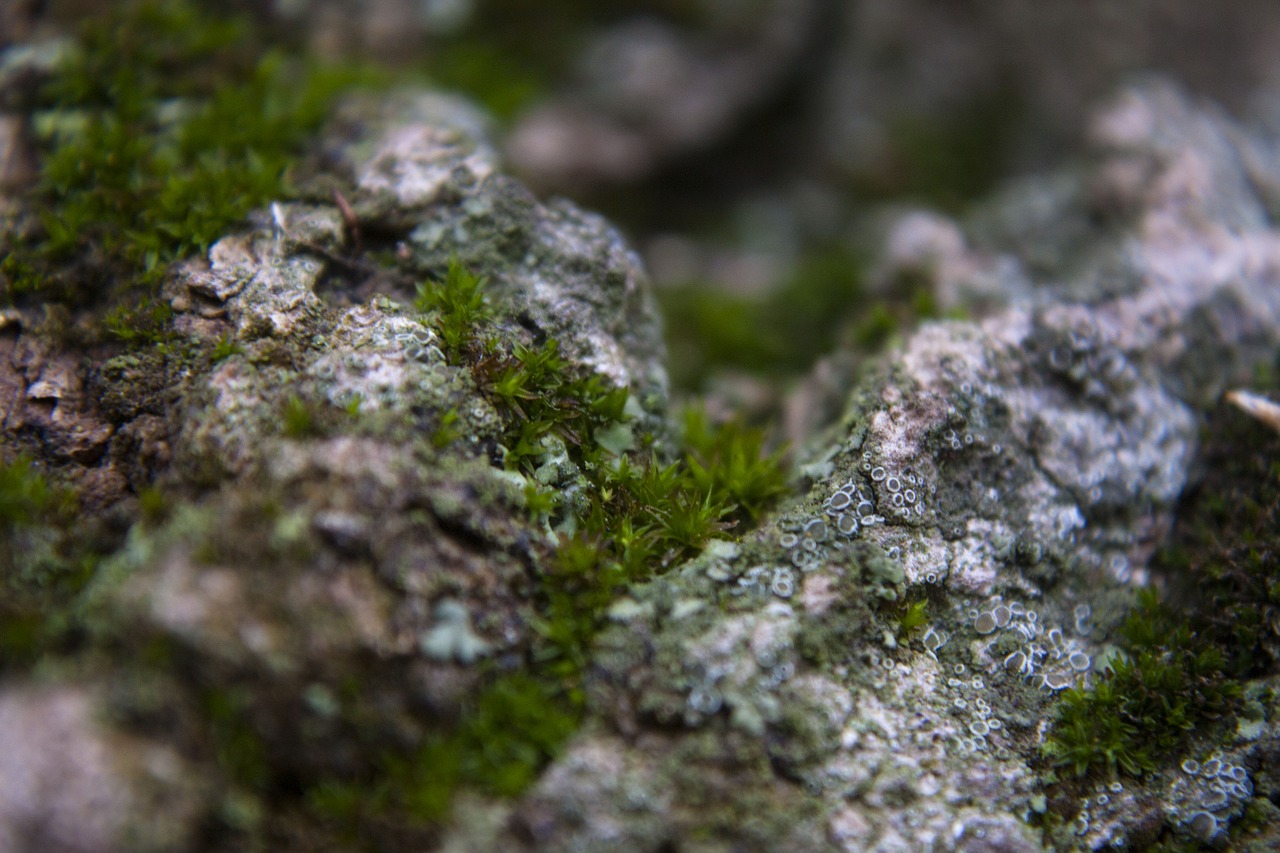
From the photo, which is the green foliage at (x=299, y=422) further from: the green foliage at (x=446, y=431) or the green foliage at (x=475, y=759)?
the green foliage at (x=475, y=759)

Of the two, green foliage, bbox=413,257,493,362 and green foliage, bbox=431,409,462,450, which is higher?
green foliage, bbox=413,257,493,362

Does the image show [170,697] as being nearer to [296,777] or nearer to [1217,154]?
[296,777]

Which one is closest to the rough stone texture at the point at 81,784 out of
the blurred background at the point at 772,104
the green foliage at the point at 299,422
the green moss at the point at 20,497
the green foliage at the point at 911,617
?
the green moss at the point at 20,497

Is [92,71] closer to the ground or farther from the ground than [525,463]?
farther from the ground

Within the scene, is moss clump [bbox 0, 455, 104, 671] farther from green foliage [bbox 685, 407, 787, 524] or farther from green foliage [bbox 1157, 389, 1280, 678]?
green foliage [bbox 1157, 389, 1280, 678]

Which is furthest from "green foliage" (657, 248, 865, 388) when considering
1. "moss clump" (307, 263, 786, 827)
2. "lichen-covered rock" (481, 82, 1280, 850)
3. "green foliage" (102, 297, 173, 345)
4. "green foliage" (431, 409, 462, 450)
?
"green foliage" (102, 297, 173, 345)

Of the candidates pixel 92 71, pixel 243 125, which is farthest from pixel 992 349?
pixel 92 71

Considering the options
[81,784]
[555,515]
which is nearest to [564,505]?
[555,515]
